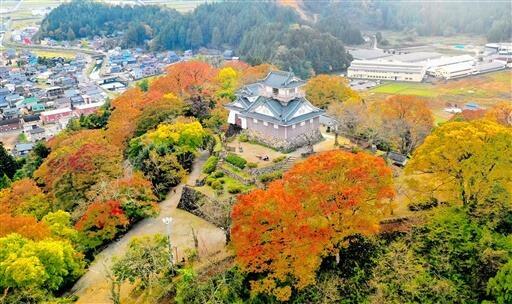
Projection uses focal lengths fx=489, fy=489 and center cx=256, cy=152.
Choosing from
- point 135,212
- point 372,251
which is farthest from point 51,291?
point 372,251

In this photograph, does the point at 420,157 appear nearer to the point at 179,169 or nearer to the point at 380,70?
the point at 179,169

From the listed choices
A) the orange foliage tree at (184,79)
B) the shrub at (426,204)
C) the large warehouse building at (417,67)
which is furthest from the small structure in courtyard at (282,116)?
the large warehouse building at (417,67)

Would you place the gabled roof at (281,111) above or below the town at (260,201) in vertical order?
above

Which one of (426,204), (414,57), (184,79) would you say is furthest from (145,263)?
(414,57)

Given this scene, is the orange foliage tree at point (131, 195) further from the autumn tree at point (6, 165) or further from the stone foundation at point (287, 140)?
the autumn tree at point (6, 165)

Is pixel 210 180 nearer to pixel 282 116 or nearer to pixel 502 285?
pixel 282 116

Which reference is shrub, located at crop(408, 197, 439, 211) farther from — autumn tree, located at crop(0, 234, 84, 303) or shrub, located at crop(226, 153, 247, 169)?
autumn tree, located at crop(0, 234, 84, 303)
